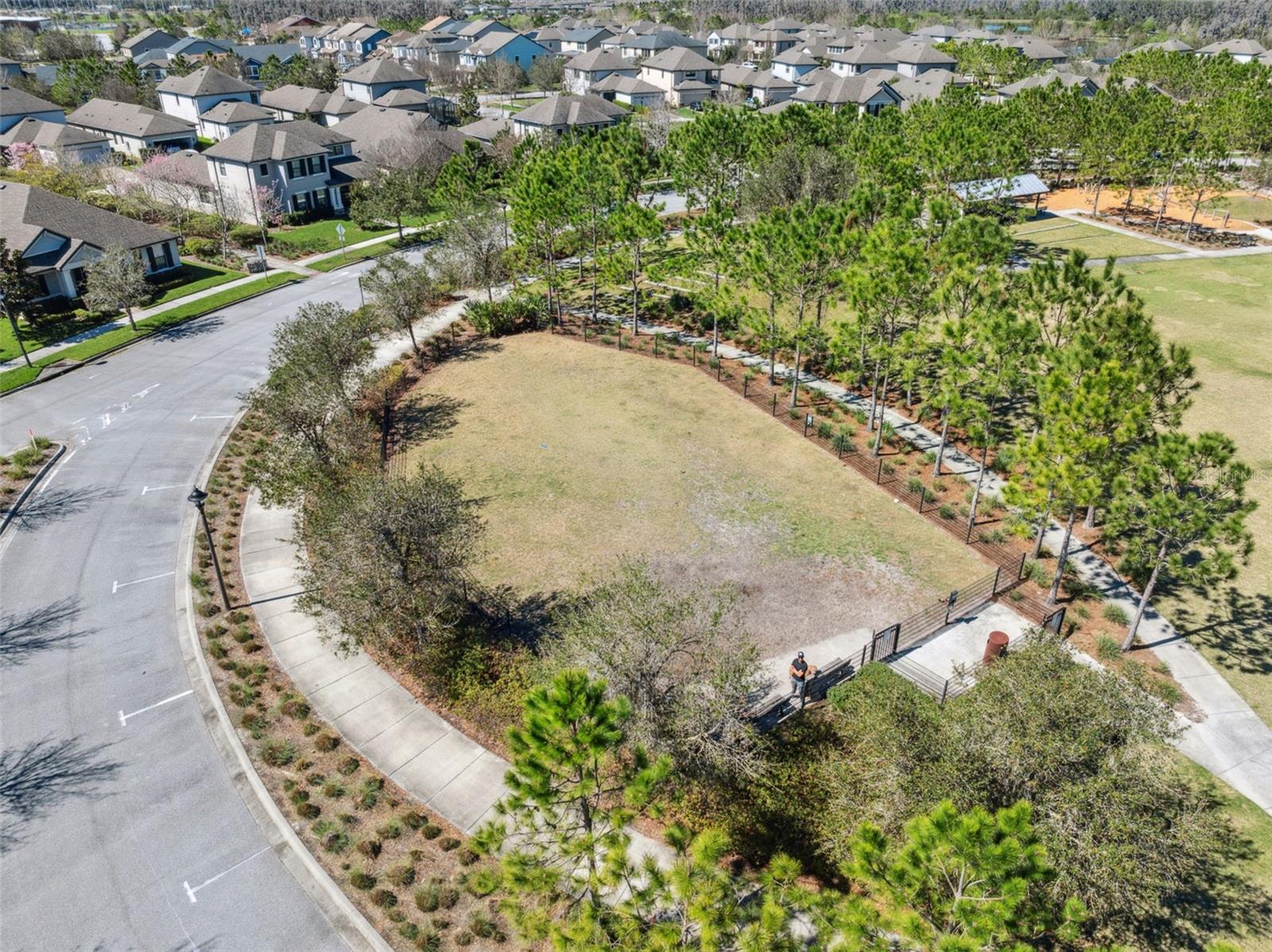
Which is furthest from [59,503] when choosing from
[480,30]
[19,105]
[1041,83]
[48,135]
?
[480,30]

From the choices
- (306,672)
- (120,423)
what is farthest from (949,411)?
(120,423)

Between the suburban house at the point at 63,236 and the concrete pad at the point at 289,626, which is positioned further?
the suburban house at the point at 63,236

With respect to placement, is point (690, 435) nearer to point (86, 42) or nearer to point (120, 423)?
point (120, 423)

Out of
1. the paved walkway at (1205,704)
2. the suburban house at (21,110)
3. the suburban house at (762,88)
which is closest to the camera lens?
the paved walkway at (1205,704)

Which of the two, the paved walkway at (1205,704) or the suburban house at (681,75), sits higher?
the suburban house at (681,75)

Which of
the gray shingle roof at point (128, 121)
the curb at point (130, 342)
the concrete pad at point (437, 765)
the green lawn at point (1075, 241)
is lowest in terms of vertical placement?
the concrete pad at point (437, 765)

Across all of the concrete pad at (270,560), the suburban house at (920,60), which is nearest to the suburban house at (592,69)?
the suburban house at (920,60)

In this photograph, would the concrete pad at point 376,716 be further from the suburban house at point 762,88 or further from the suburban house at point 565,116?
the suburban house at point 762,88
